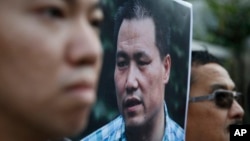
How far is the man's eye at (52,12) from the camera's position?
1035 mm

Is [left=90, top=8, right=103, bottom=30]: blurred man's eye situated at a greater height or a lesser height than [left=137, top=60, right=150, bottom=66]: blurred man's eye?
greater

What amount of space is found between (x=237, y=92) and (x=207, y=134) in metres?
0.41

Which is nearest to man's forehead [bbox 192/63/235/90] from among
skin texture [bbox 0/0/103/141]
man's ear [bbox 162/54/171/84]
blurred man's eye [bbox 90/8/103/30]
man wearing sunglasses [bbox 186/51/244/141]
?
man wearing sunglasses [bbox 186/51/244/141]

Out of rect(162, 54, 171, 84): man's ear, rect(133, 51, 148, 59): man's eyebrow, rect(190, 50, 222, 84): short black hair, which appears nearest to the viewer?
rect(133, 51, 148, 59): man's eyebrow

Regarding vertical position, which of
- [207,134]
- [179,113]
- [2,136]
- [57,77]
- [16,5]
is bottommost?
[207,134]

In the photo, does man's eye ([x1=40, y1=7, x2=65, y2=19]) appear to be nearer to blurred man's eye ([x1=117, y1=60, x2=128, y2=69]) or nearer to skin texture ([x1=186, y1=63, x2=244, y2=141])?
blurred man's eye ([x1=117, y1=60, x2=128, y2=69])

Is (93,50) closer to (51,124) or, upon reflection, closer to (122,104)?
(51,124)

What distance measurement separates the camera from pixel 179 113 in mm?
2777

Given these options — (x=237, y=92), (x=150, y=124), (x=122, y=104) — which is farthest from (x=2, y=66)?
(x=237, y=92)

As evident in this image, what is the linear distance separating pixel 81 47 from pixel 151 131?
150 centimetres

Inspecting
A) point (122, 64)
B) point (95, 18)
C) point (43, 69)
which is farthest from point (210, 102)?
point (43, 69)

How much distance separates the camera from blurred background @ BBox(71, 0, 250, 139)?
217cm

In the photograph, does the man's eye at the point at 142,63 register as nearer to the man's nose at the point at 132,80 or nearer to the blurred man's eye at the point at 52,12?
the man's nose at the point at 132,80

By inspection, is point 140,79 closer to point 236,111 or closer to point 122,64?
point 122,64
